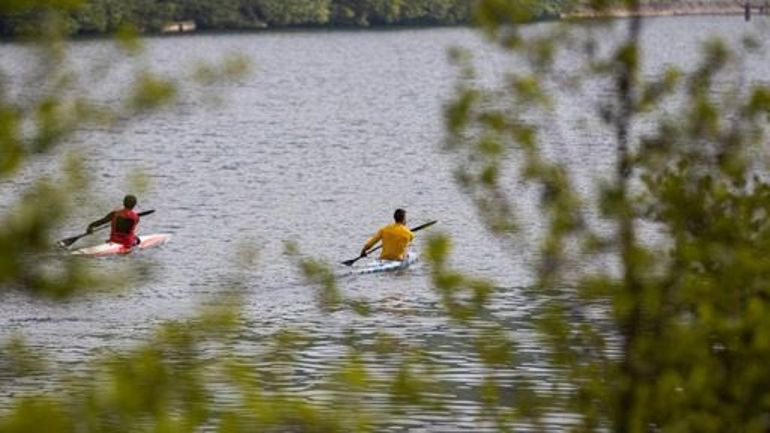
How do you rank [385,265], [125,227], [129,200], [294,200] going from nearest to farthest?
1. [129,200]
2. [125,227]
3. [385,265]
4. [294,200]

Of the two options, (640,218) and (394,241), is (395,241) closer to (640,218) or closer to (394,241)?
(394,241)

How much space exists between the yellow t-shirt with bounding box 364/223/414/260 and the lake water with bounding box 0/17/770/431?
1.38 feet

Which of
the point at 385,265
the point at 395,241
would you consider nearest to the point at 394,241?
the point at 395,241

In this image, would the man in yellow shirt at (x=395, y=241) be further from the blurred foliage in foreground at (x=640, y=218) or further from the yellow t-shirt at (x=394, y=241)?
the blurred foliage in foreground at (x=640, y=218)

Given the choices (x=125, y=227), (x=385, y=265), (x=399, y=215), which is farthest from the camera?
(x=385, y=265)

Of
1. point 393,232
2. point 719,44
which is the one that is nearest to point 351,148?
point 393,232

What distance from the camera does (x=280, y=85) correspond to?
99750mm

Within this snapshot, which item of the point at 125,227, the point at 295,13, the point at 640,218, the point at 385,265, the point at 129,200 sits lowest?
the point at 385,265

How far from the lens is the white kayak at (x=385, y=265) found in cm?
3462

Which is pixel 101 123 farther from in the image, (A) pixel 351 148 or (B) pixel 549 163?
(A) pixel 351 148

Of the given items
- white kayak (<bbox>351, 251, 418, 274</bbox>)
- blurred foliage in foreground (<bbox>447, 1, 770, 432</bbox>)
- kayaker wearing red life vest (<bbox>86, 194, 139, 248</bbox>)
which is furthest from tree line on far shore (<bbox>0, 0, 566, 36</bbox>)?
blurred foliage in foreground (<bbox>447, 1, 770, 432</bbox>)

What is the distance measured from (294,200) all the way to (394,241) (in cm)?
1597

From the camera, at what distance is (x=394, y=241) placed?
34531 millimetres

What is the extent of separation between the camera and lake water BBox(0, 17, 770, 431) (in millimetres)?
9812
